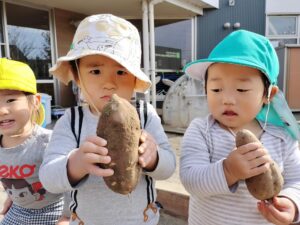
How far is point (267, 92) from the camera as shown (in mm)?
1374

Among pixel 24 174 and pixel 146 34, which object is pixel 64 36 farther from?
pixel 24 174

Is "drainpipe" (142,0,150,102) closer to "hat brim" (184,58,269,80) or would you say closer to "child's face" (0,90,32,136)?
"child's face" (0,90,32,136)

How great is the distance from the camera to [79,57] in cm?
129

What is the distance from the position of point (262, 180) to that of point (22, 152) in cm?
139

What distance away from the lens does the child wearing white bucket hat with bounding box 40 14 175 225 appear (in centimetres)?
126

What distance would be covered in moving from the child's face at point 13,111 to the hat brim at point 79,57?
36cm

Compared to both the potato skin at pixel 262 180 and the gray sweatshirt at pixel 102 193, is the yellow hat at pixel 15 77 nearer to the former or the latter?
the gray sweatshirt at pixel 102 193

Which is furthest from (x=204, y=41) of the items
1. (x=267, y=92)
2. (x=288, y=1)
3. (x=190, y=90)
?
(x=267, y=92)

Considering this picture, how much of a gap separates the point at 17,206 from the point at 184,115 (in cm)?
545

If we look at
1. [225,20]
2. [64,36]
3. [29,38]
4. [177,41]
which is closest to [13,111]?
[29,38]

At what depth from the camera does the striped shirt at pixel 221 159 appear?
137 centimetres

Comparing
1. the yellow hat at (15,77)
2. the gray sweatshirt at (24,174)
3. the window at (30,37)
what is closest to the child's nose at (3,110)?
the yellow hat at (15,77)

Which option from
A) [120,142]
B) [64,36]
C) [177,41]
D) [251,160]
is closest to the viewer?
[120,142]

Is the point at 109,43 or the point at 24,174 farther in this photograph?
the point at 24,174
